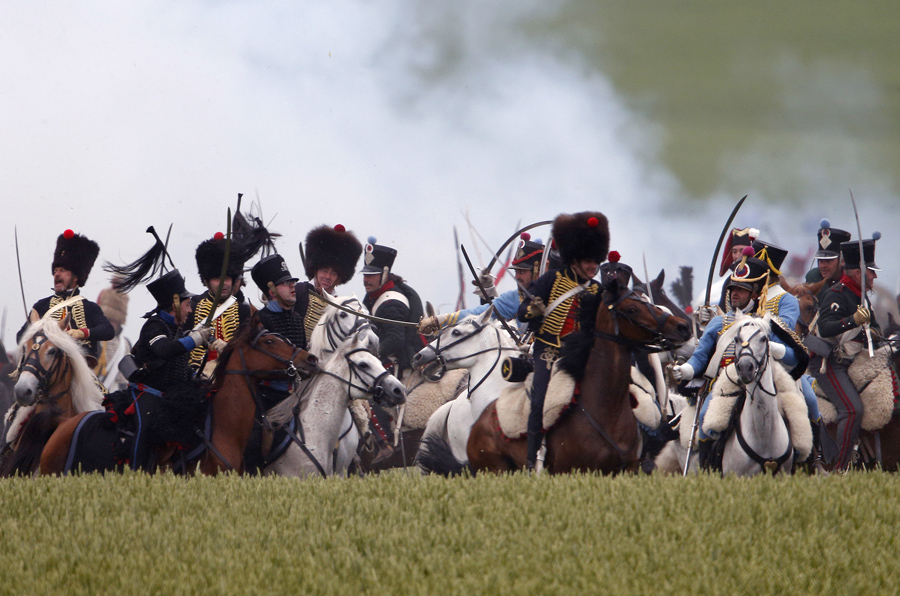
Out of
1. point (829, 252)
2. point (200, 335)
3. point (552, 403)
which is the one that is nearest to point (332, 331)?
point (200, 335)

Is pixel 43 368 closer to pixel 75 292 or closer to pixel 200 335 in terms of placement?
pixel 75 292

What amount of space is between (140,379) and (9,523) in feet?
8.19

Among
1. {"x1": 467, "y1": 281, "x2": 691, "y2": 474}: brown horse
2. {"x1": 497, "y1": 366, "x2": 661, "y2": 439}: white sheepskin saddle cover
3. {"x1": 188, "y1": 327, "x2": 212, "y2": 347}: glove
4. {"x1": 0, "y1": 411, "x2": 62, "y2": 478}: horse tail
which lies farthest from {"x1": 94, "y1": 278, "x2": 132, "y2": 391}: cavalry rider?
{"x1": 467, "y1": 281, "x2": 691, "y2": 474}: brown horse

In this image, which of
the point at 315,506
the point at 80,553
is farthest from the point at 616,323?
the point at 80,553

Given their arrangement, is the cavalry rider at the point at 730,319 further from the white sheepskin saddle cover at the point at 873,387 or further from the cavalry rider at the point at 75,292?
the cavalry rider at the point at 75,292

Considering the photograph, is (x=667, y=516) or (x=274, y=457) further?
(x=274, y=457)

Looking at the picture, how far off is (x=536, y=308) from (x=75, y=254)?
5.43 meters

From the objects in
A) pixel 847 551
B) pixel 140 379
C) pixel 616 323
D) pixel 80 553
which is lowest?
pixel 80 553

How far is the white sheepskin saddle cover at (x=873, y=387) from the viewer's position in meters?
11.7

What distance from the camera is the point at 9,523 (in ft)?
20.4

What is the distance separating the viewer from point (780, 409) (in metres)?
8.89

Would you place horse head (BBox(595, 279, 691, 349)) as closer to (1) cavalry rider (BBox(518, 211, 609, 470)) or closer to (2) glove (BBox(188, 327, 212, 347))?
(1) cavalry rider (BBox(518, 211, 609, 470))

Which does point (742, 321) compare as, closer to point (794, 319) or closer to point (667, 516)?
point (794, 319)

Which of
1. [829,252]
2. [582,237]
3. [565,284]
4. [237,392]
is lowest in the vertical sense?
[237,392]
